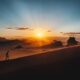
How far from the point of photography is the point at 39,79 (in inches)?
689

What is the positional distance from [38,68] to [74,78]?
4.57 metres

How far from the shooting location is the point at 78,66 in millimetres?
20391

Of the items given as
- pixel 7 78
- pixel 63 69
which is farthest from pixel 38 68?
pixel 7 78

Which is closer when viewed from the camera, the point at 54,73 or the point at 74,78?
the point at 74,78

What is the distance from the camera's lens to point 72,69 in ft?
64.3

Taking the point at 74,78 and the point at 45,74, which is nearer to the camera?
the point at 74,78

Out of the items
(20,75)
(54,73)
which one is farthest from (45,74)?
(20,75)

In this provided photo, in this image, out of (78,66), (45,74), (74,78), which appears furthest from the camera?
(78,66)

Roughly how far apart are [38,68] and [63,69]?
2.32 m

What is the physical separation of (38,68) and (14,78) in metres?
3.45

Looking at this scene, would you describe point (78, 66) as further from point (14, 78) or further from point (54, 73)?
point (14, 78)

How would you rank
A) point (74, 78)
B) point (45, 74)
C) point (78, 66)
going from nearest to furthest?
point (74, 78) → point (45, 74) → point (78, 66)

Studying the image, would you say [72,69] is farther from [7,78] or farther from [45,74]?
[7,78]

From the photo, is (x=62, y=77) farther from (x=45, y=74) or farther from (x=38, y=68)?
(x=38, y=68)
